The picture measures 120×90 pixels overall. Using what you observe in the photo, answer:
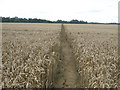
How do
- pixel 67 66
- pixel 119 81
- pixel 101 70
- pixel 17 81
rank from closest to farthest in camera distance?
pixel 17 81
pixel 119 81
pixel 101 70
pixel 67 66

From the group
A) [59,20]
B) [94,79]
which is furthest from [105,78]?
[59,20]

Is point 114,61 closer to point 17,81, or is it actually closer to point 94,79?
point 94,79

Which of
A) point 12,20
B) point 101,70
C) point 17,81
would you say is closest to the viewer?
point 17,81

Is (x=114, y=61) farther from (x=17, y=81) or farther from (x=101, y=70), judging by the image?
(x=17, y=81)

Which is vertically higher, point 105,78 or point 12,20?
point 12,20

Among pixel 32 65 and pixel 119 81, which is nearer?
pixel 119 81

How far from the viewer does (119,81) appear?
592 centimetres

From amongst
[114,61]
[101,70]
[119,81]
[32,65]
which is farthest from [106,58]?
[32,65]

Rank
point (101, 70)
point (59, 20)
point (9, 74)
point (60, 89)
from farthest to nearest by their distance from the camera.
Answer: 1. point (59, 20)
2. point (60, 89)
3. point (101, 70)
4. point (9, 74)

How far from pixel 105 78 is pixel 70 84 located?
9.72 feet

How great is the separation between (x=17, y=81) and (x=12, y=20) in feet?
361

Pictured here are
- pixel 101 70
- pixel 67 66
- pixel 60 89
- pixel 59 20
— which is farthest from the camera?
pixel 59 20

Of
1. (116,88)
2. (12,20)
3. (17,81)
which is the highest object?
(12,20)

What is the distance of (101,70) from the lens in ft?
21.9
